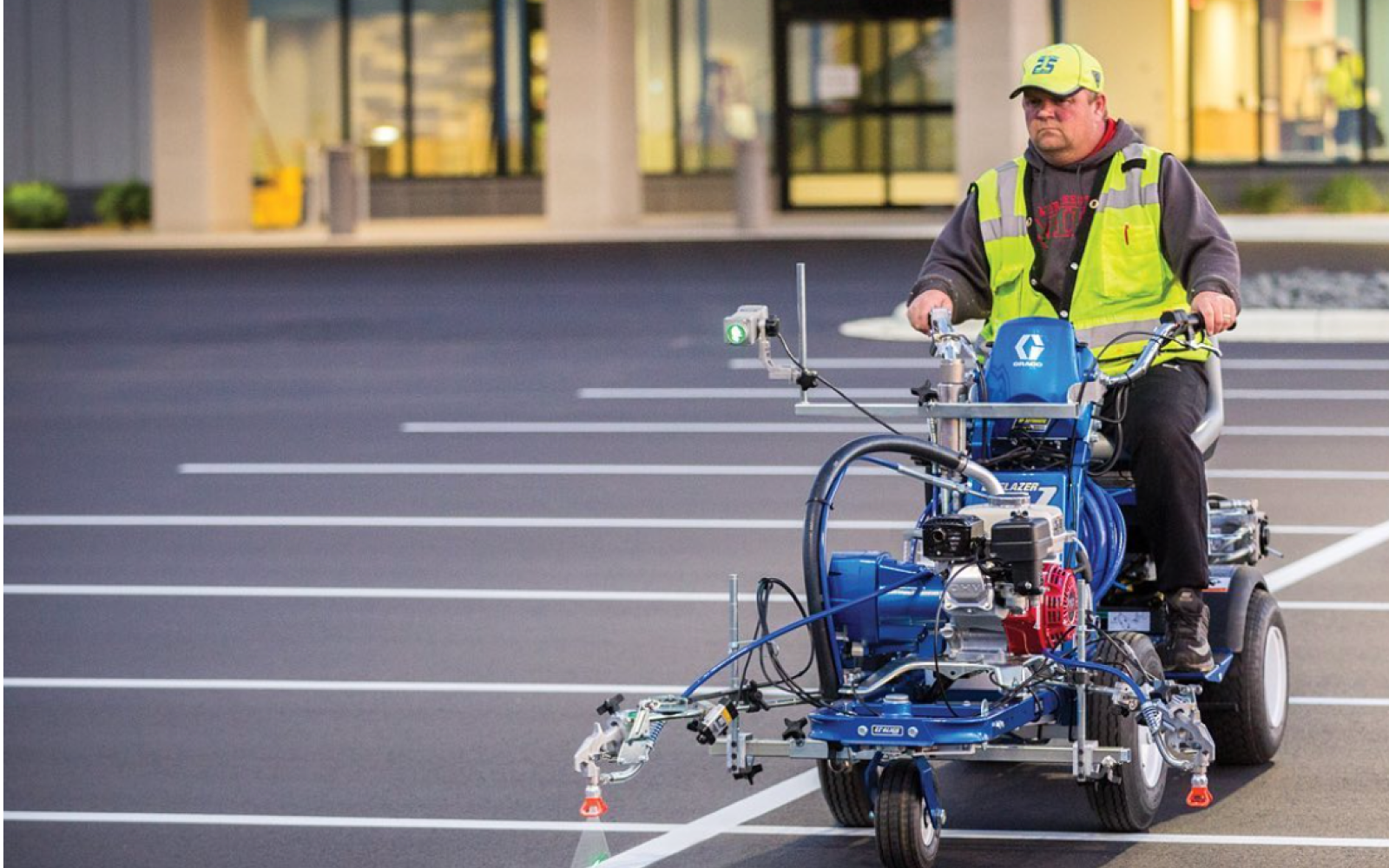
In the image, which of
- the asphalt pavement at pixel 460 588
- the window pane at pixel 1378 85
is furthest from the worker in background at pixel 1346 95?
the asphalt pavement at pixel 460 588

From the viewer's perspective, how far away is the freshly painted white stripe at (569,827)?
7230 mm

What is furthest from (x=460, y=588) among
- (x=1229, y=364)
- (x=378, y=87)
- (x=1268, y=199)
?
(x=378, y=87)

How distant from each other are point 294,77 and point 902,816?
4034 cm

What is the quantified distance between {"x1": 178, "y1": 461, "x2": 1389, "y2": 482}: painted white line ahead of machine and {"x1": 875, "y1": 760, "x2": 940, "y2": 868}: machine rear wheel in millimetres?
8009

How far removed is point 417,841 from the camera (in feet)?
24.5

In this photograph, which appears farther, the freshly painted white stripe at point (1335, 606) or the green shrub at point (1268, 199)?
the green shrub at point (1268, 199)

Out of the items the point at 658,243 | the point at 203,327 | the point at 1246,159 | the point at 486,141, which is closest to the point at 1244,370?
the point at 203,327

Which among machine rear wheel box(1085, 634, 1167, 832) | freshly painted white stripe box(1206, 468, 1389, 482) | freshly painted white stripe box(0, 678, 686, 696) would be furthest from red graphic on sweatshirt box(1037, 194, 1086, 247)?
freshly painted white stripe box(1206, 468, 1389, 482)

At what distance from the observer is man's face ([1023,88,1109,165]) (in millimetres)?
7594

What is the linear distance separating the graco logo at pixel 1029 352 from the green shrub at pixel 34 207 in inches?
1470

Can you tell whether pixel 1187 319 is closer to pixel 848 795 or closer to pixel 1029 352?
pixel 1029 352

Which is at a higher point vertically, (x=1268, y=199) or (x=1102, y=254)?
(x=1268, y=199)

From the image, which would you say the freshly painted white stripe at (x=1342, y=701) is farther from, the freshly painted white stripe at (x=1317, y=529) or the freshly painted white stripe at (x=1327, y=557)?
the freshly painted white stripe at (x=1317, y=529)

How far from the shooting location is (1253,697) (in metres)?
7.89
